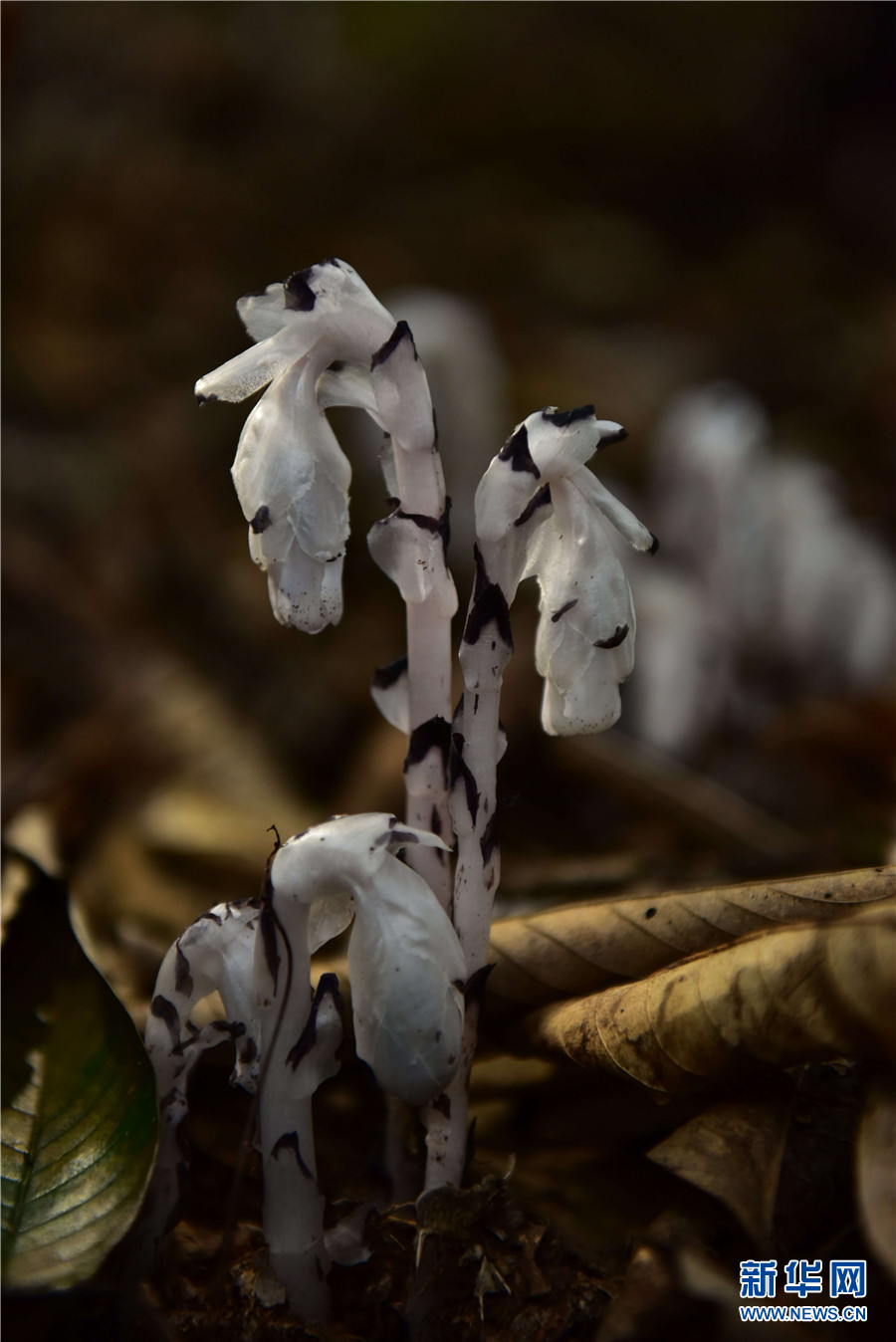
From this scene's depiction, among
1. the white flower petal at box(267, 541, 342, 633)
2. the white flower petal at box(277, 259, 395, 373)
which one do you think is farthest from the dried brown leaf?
the white flower petal at box(277, 259, 395, 373)

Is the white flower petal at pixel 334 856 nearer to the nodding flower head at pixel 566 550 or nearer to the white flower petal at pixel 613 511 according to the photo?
the nodding flower head at pixel 566 550

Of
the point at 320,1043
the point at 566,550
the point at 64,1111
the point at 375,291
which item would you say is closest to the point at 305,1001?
the point at 320,1043

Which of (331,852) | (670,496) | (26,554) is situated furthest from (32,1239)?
(26,554)

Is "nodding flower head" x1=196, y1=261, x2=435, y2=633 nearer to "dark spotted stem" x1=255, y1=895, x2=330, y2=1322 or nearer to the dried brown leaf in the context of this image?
"dark spotted stem" x1=255, y1=895, x2=330, y2=1322

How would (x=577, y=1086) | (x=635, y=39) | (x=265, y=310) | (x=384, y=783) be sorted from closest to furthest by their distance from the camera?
1. (x=265, y=310)
2. (x=577, y=1086)
3. (x=384, y=783)
4. (x=635, y=39)

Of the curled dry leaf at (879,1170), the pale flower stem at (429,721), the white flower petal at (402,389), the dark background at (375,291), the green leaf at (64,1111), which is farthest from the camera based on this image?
the dark background at (375,291)

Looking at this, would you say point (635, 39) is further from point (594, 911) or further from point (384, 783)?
point (594, 911)

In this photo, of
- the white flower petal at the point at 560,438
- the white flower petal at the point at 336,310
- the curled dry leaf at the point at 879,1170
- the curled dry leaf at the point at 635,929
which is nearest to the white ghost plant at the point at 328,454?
the white flower petal at the point at 336,310
